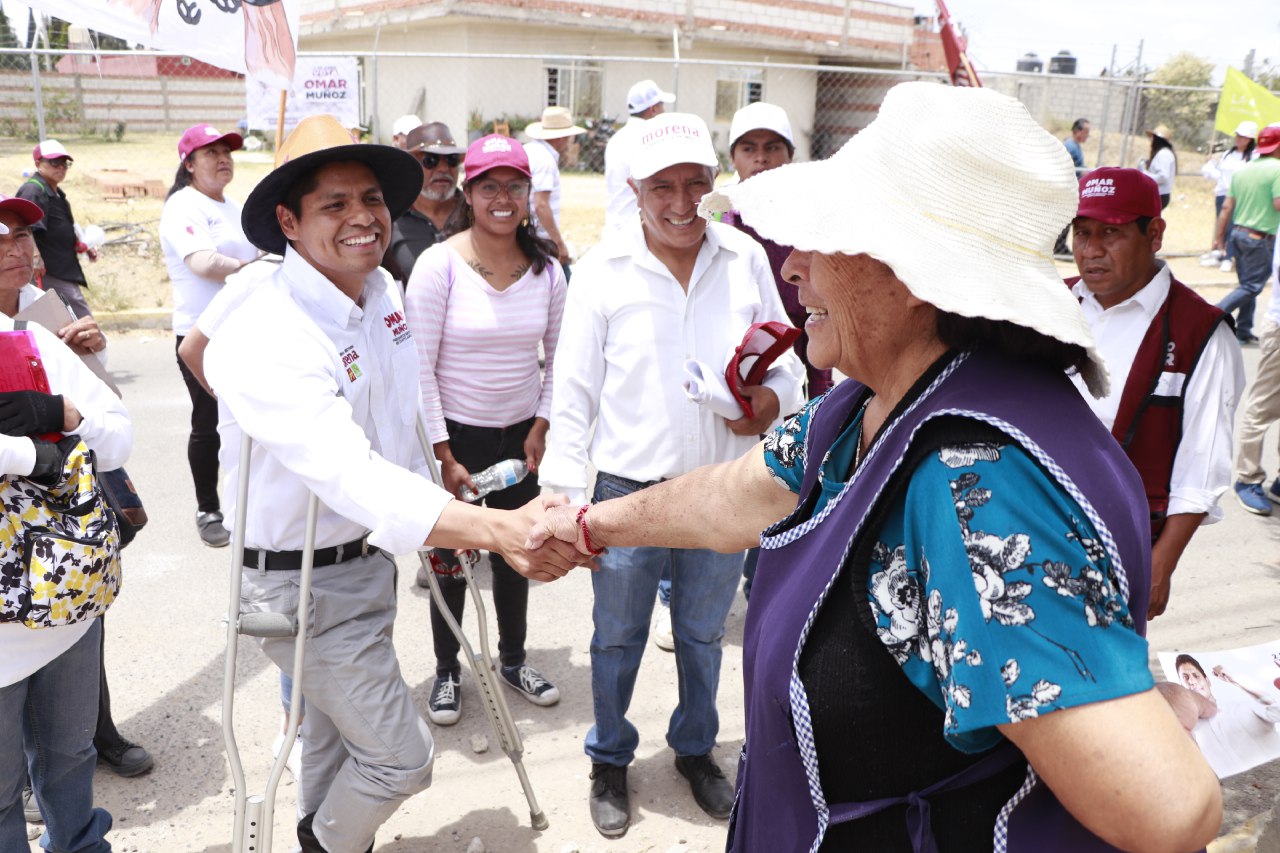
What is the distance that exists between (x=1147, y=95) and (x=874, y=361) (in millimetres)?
26876

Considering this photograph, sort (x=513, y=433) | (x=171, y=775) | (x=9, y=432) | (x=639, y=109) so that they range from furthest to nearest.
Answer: (x=639, y=109), (x=513, y=433), (x=171, y=775), (x=9, y=432)

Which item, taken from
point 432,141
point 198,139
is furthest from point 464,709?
point 198,139

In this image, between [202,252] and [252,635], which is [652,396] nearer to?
[252,635]

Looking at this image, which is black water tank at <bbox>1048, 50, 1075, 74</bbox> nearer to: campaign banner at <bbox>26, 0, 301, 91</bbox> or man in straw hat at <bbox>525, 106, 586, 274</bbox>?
man in straw hat at <bbox>525, 106, 586, 274</bbox>

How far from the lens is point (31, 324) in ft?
9.38

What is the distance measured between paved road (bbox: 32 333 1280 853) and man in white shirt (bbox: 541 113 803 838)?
241mm

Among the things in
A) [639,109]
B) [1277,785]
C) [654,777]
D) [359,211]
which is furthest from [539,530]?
[639,109]

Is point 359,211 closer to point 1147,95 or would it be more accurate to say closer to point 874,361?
point 874,361

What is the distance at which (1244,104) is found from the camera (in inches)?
444

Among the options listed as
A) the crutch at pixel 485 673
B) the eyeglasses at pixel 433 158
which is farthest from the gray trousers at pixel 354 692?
the eyeglasses at pixel 433 158

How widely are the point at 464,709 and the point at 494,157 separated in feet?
7.51

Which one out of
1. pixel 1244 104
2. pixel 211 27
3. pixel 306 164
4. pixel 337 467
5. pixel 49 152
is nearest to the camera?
pixel 337 467

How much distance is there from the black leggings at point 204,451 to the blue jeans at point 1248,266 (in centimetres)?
908

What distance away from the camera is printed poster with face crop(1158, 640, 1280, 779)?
1.83 metres
